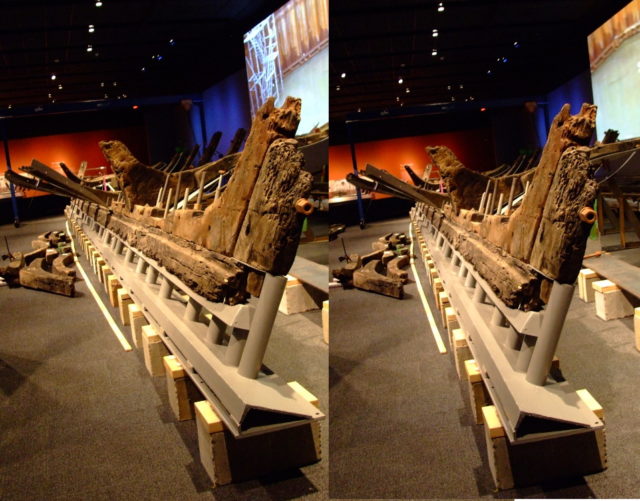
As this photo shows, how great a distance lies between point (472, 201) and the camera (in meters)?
6.46

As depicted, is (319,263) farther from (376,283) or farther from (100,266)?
(100,266)

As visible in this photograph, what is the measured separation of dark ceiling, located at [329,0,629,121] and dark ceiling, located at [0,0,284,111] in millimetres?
729

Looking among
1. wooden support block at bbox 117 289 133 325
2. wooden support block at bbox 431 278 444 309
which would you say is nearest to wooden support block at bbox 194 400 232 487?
wooden support block at bbox 117 289 133 325

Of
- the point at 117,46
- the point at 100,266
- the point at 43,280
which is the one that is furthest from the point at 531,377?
the point at 100,266

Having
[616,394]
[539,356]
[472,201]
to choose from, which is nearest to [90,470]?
[539,356]

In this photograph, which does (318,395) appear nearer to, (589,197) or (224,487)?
(224,487)

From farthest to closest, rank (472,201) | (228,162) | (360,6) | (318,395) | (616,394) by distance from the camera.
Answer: (472,201) → (228,162) → (318,395) → (360,6) → (616,394)

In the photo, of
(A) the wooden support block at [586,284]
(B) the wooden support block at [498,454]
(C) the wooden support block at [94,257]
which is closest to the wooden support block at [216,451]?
(B) the wooden support block at [498,454]

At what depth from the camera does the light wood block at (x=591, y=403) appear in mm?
2436

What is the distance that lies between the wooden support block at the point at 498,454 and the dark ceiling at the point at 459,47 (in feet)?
6.12

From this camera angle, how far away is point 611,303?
11.9 feet

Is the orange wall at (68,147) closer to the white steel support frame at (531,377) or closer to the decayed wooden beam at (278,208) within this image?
the decayed wooden beam at (278,208)

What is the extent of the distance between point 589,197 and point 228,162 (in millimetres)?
3736

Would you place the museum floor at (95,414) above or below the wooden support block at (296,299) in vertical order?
below
